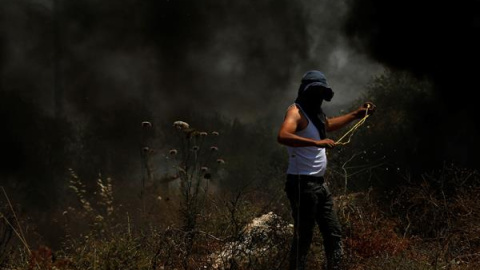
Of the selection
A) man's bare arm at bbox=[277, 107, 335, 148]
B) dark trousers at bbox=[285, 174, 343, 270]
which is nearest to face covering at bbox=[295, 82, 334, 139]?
man's bare arm at bbox=[277, 107, 335, 148]

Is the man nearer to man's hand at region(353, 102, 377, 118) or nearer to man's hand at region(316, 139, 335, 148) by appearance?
man's hand at region(316, 139, 335, 148)

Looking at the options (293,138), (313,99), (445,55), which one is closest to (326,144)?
A: (293,138)

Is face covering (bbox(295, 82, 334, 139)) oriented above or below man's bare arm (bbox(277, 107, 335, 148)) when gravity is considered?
above

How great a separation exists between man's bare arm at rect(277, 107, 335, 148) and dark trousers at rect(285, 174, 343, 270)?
367mm

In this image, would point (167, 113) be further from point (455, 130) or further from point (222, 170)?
point (455, 130)

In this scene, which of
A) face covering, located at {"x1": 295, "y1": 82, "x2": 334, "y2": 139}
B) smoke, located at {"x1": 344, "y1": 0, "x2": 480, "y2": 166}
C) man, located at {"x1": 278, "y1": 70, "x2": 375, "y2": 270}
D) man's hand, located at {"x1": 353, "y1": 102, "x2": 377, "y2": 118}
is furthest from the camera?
smoke, located at {"x1": 344, "y1": 0, "x2": 480, "y2": 166}

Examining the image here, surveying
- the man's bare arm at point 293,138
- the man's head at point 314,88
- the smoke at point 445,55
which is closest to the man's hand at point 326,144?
the man's bare arm at point 293,138

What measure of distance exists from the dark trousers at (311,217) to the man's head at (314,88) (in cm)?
58

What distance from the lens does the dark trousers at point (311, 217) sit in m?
3.62

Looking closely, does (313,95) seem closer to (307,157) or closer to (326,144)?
(307,157)

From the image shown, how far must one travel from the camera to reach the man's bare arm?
3277mm

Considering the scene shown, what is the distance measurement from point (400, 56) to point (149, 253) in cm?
1197

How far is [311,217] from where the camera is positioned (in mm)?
3654

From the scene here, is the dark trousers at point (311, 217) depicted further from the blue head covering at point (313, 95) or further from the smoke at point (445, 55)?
the smoke at point (445, 55)
